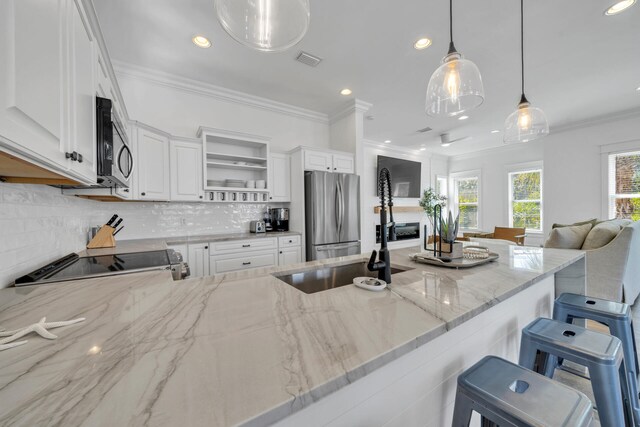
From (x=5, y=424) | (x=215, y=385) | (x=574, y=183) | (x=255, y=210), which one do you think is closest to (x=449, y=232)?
(x=215, y=385)

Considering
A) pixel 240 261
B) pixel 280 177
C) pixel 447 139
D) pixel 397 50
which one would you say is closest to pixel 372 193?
pixel 447 139

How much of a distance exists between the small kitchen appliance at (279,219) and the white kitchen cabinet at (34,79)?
2.73 metres

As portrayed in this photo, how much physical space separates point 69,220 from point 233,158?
182 centimetres

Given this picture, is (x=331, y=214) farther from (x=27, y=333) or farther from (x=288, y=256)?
(x=27, y=333)

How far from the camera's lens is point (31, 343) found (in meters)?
0.62

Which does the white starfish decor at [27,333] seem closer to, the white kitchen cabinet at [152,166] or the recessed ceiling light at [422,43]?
the white kitchen cabinet at [152,166]

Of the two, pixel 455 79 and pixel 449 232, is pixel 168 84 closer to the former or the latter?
pixel 455 79

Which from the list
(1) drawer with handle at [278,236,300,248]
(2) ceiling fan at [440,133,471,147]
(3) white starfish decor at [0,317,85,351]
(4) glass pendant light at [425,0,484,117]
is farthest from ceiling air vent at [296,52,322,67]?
(2) ceiling fan at [440,133,471,147]

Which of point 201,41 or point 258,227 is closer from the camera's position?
point 201,41

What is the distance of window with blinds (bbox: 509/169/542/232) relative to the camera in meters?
5.51

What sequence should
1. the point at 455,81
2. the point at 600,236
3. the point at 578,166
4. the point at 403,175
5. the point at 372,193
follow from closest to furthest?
the point at 455,81 → the point at 600,236 → the point at 578,166 → the point at 372,193 → the point at 403,175

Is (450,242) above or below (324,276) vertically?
above

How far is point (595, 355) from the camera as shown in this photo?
104 cm

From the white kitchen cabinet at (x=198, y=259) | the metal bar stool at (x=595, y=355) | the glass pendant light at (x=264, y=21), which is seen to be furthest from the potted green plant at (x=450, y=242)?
the white kitchen cabinet at (x=198, y=259)
